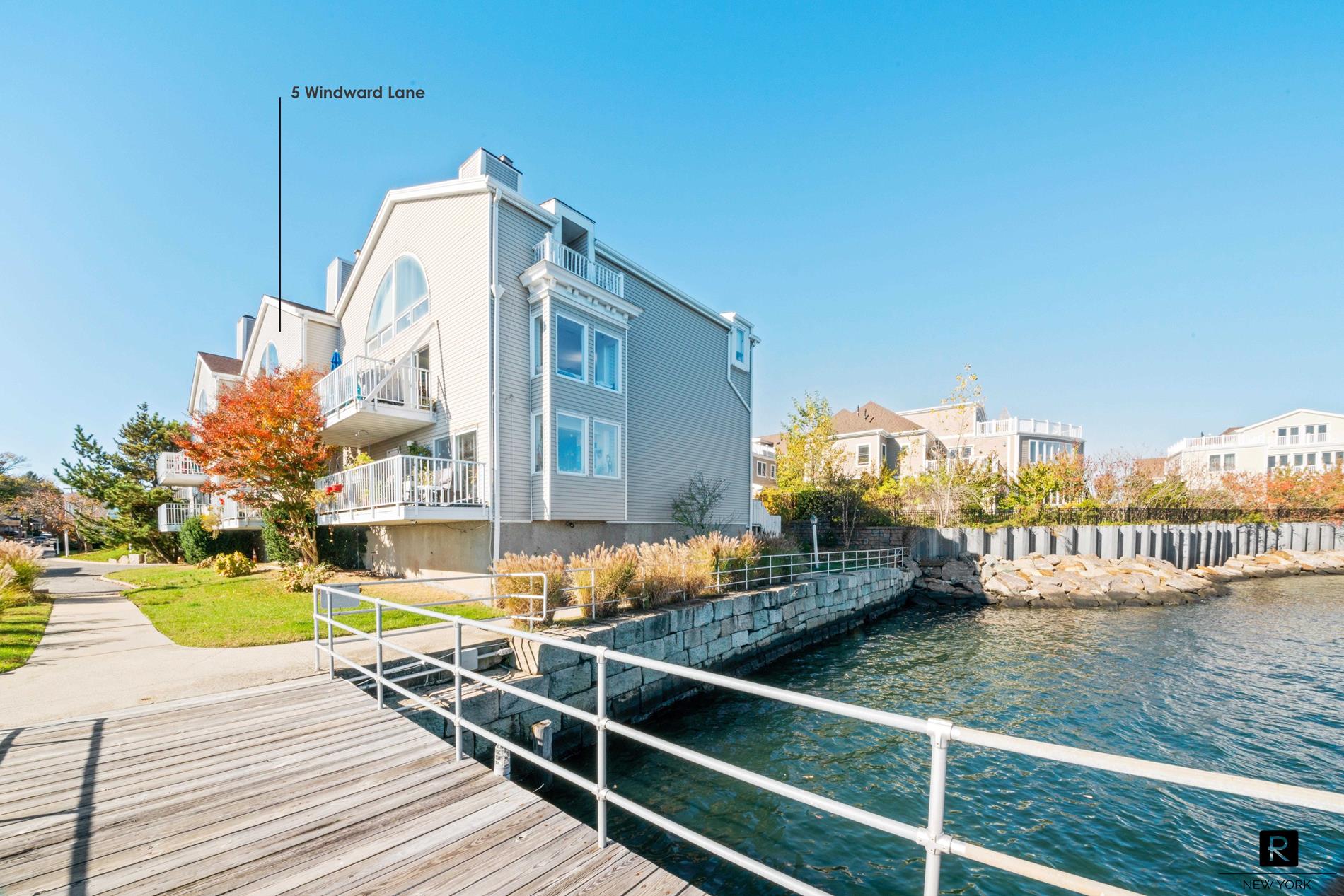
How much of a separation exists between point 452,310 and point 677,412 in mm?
7873

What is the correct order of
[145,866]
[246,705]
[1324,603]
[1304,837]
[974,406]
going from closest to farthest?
[145,866], [246,705], [1304,837], [1324,603], [974,406]

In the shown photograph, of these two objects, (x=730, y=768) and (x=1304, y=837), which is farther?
(x=1304, y=837)

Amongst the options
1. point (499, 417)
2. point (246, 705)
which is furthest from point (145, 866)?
point (499, 417)

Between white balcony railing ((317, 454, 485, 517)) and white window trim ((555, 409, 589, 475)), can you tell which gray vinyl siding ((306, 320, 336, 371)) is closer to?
white balcony railing ((317, 454, 485, 517))

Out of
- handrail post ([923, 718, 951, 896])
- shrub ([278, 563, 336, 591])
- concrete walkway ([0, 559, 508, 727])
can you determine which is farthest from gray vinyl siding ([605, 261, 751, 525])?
handrail post ([923, 718, 951, 896])

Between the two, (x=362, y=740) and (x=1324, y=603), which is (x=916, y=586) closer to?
(x=1324, y=603)

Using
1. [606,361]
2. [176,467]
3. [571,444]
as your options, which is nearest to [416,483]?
[571,444]

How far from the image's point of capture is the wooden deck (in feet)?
9.68

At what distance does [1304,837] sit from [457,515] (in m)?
14.0

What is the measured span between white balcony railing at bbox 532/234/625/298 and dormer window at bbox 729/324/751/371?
20.5 feet

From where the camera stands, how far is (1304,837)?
20.0 ft

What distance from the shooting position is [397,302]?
17.4 m

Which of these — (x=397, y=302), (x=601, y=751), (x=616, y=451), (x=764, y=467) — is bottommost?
(x=601, y=751)

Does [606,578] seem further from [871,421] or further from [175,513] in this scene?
[871,421]
